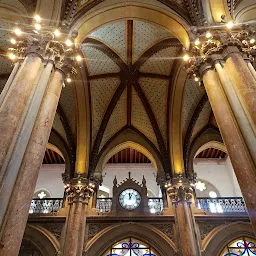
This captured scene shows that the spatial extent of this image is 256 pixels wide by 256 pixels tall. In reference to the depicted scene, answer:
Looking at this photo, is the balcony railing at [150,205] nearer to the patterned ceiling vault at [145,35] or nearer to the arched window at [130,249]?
the arched window at [130,249]

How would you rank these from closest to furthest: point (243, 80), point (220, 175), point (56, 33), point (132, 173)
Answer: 1. point (243, 80)
2. point (56, 33)
3. point (220, 175)
4. point (132, 173)

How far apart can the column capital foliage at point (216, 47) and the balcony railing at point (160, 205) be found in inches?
244

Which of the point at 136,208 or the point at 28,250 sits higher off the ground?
the point at 136,208

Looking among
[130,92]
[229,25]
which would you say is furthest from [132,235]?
[229,25]

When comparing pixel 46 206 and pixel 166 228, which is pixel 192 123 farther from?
pixel 46 206

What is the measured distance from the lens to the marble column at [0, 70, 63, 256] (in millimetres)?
3020

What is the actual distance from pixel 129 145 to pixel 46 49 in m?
7.37

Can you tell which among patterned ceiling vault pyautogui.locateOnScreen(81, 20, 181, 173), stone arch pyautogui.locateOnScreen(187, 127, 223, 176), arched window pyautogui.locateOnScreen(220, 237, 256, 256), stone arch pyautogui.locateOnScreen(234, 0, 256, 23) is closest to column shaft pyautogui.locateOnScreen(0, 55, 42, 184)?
patterned ceiling vault pyautogui.locateOnScreen(81, 20, 181, 173)

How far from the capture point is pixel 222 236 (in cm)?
896

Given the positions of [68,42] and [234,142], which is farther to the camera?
[68,42]

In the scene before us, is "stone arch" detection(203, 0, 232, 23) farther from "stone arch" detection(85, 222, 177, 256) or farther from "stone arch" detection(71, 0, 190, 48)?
"stone arch" detection(85, 222, 177, 256)

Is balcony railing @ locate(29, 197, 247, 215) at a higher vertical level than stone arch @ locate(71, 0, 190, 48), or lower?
lower

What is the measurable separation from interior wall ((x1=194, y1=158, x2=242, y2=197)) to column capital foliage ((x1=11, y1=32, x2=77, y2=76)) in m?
10.7

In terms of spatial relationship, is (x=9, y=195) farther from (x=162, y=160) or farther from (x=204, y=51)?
(x=162, y=160)
